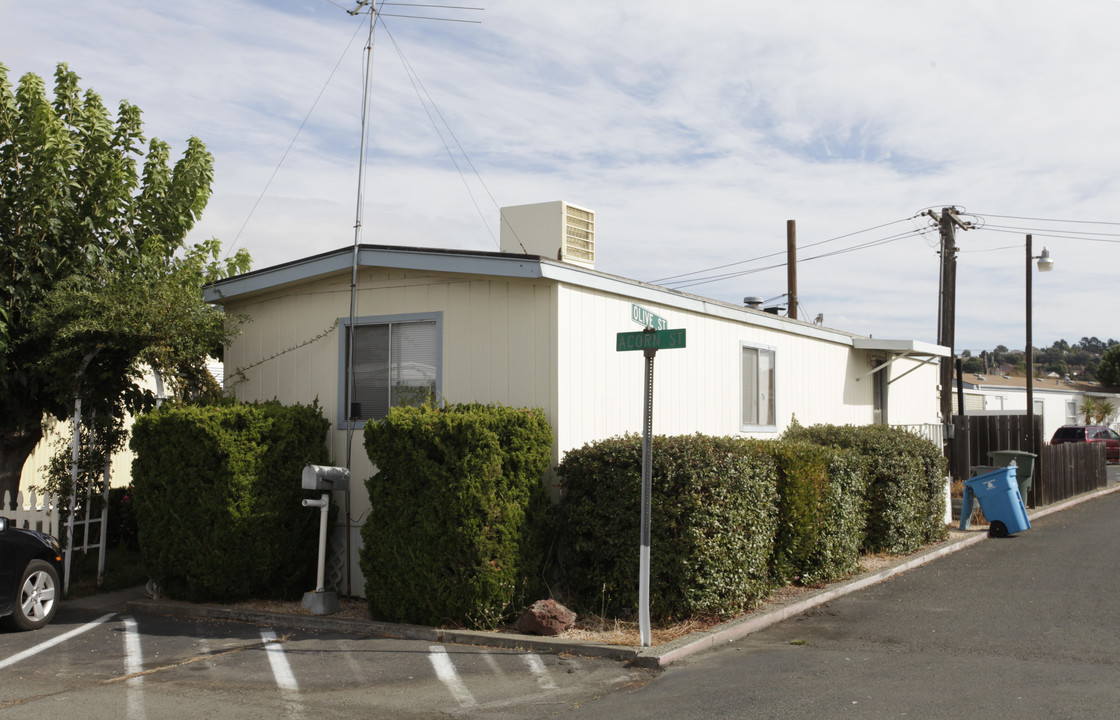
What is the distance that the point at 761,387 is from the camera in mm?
13062

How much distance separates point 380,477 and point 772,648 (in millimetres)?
3617

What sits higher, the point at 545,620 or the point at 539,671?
the point at 545,620

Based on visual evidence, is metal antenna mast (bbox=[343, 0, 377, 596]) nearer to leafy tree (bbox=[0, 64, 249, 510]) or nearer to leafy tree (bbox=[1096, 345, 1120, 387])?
leafy tree (bbox=[0, 64, 249, 510])

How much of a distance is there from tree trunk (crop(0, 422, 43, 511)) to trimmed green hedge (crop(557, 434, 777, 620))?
6.53m

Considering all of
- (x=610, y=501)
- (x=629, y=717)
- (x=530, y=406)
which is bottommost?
(x=629, y=717)

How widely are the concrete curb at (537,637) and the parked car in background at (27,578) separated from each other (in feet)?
2.88

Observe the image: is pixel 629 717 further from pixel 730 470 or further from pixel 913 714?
pixel 730 470

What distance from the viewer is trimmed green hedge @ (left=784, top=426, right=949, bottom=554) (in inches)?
490

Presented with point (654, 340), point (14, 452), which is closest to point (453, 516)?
point (654, 340)

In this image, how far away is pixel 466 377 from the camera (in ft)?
31.7

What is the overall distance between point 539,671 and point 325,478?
10.1 ft

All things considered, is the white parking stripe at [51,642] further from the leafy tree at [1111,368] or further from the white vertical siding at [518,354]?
the leafy tree at [1111,368]

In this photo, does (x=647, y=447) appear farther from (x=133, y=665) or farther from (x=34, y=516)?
(x=34, y=516)

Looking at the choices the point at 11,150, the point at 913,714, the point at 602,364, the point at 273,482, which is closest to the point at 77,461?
the point at 273,482
